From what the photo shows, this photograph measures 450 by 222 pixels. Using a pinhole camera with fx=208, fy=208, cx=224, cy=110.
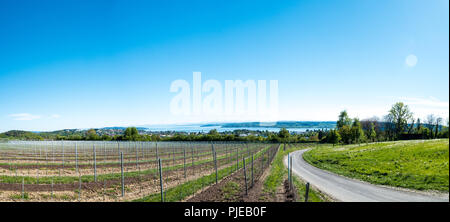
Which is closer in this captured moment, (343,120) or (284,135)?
(343,120)

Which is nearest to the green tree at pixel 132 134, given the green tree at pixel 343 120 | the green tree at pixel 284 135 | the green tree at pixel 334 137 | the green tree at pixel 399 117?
the green tree at pixel 284 135

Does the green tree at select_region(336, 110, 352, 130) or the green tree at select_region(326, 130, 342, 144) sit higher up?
the green tree at select_region(336, 110, 352, 130)

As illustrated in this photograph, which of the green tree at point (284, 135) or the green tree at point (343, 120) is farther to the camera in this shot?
the green tree at point (284, 135)

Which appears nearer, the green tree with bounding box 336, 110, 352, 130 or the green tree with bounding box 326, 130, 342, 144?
the green tree with bounding box 326, 130, 342, 144

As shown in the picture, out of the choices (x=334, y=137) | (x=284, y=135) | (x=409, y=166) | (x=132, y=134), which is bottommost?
(x=284, y=135)

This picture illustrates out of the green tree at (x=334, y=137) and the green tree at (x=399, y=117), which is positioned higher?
the green tree at (x=399, y=117)

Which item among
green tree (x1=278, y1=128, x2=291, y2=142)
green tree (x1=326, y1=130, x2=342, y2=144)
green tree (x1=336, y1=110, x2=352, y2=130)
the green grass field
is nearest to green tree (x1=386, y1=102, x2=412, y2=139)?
the green grass field

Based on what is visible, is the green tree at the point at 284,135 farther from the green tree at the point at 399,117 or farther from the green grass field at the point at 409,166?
the green tree at the point at 399,117

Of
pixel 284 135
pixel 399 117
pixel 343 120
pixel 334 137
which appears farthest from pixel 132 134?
pixel 399 117

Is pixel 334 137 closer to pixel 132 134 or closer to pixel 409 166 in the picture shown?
pixel 409 166

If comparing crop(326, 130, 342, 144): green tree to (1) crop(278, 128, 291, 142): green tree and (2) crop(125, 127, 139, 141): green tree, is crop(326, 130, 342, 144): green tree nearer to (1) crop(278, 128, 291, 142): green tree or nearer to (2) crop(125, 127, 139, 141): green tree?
(1) crop(278, 128, 291, 142): green tree

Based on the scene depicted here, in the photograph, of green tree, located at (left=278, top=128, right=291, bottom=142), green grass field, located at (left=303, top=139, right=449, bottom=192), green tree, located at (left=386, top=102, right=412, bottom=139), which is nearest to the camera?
green grass field, located at (left=303, top=139, right=449, bottom=192)

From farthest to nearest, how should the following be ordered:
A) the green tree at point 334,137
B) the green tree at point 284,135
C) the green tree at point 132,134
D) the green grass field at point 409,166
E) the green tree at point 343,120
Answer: the green tree at point 284,135 → the green tree at point 132,134 → the green tree at point 343,120 → the green tree at point 334,137 → the green grass field at point 409,166
